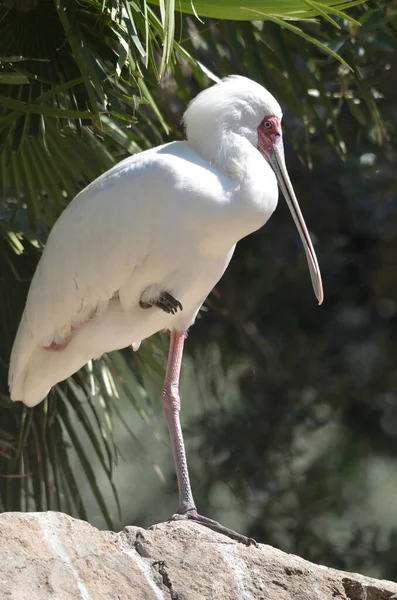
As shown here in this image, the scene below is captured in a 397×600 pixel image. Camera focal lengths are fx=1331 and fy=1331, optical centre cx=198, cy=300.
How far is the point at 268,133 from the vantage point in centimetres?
453

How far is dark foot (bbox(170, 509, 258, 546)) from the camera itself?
12.2 ft

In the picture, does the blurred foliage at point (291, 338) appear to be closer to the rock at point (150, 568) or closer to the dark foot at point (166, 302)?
the dark foot at point (166, 302)

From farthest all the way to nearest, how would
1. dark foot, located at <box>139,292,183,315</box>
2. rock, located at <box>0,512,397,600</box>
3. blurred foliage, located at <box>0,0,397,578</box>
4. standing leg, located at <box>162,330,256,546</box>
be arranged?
1. blurred foliage, located at <box>0,0,397,578</box>
2. dark foot, located at <box>139,292,183,315</box>
3. standing leg, located at <box>162,330,256,546</box>
4. rock, located at <box>0,512,397,600</box>

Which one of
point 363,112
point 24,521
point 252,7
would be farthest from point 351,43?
point 24,521

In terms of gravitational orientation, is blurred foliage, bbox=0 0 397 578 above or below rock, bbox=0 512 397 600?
above

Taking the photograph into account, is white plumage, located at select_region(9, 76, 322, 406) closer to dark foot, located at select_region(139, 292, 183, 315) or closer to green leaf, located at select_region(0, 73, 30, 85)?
dark foot, located at select_region(139, 292, 183, 315)

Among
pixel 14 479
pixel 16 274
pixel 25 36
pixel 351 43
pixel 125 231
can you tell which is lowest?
pixel 14 479

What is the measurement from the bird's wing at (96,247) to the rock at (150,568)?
0.97 m

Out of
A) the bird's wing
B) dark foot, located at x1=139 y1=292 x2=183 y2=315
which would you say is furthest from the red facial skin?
dark foot, located at x1=139 y1=292 x2=183 y2=315

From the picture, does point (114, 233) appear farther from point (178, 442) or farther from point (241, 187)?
point (178, 442)

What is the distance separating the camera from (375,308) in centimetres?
736

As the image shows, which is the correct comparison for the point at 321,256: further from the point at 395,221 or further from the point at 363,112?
the point at 363,112

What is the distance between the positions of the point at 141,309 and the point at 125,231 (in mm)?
297

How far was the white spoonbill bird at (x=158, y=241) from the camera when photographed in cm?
423
